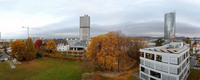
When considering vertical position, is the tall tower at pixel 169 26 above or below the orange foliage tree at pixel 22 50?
above

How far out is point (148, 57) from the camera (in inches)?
758

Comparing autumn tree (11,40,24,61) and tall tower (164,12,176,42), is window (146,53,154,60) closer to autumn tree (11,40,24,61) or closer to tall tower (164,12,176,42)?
autumn tree (11,40,24,61)

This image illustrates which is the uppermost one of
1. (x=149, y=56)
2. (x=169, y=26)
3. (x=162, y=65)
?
(x=169, y=26)

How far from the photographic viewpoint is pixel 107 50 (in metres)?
23.3

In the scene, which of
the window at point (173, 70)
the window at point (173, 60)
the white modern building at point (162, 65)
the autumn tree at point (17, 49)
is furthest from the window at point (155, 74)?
the autumn tree at point (17, 49)

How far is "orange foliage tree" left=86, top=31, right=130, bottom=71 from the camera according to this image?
74.5 feet

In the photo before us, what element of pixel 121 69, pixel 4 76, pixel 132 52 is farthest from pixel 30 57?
pixel 132 52

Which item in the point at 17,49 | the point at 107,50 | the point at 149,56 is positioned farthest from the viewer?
the point at 17,49

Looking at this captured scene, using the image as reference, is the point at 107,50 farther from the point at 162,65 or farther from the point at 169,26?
the point at 169,26

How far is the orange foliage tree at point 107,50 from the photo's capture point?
2270 cm

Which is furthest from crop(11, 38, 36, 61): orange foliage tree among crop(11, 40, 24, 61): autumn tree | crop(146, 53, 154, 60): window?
crop(146, 53, 154, 60): window

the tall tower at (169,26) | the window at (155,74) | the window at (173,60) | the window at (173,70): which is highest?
the tall tower at (169,26)

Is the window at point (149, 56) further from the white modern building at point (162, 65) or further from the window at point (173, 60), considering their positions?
the window at point (173, 60)

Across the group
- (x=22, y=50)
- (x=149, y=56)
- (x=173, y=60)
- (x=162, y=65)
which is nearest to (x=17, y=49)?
(x=22, y=50)
